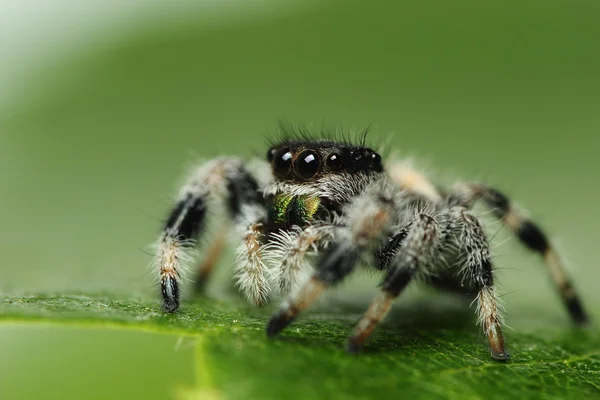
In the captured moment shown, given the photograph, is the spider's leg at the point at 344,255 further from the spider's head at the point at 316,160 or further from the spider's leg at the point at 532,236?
the spider's leg at the point at 532,236

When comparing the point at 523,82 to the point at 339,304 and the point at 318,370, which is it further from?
the point at 318,370

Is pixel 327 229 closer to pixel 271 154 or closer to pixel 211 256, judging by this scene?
pixel 271 154

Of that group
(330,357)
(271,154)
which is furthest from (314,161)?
(330,357)

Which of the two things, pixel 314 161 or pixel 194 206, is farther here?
pixel 194 206

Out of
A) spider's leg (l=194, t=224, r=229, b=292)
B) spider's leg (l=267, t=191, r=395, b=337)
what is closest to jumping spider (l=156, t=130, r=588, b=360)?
spider's leg (l=267, t=191, r=395, b=337)

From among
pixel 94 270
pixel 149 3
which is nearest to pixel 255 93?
pixel 149 3

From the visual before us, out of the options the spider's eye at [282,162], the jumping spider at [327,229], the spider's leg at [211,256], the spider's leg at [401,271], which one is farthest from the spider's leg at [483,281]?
the spider's leg at [211,256]
